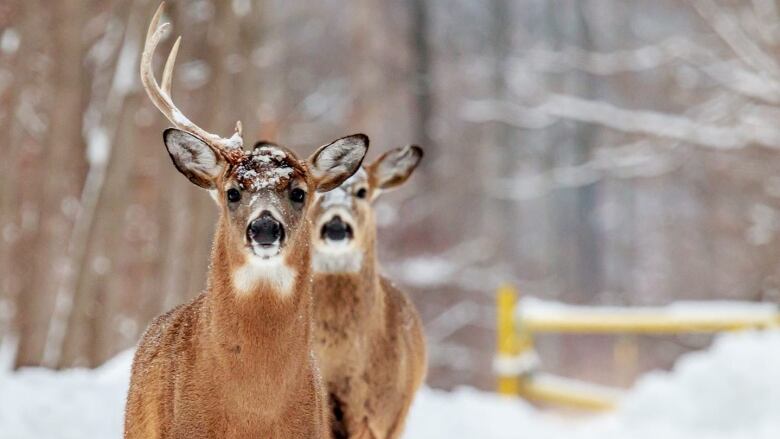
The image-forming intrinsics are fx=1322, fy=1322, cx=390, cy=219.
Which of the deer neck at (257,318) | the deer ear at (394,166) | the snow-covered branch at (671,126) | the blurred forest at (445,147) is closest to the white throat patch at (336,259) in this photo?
the deer ear at (394,166)

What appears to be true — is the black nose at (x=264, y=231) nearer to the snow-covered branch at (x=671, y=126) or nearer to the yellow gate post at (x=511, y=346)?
the yellow gate post at (x=511, y=346)

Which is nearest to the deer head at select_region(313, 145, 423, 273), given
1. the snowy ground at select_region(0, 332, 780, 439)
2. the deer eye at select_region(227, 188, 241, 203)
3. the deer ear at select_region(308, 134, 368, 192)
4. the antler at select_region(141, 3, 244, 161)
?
the antler at select_region(141, 3, 244, 161)

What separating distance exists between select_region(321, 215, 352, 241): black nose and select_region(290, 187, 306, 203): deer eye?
93.7 inches

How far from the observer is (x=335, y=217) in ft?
27.6

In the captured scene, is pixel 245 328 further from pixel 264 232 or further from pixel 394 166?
pixel 394 166

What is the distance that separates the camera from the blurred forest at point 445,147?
46.5 feet

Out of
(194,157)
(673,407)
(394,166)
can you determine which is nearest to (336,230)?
(394,166)

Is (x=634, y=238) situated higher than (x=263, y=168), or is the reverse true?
(x=634, y=238)

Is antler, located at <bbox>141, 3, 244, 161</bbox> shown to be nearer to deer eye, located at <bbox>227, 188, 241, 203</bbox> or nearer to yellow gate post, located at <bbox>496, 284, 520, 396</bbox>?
deer eye, located at <bbox>227, 188, 241, 203</bbox>

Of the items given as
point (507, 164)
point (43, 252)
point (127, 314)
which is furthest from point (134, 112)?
point (507, 164)

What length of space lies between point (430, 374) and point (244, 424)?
29.5 m

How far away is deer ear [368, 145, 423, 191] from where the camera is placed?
362 inches

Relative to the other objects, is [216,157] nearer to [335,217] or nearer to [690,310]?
[335,217]

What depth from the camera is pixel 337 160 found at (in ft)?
20.5
